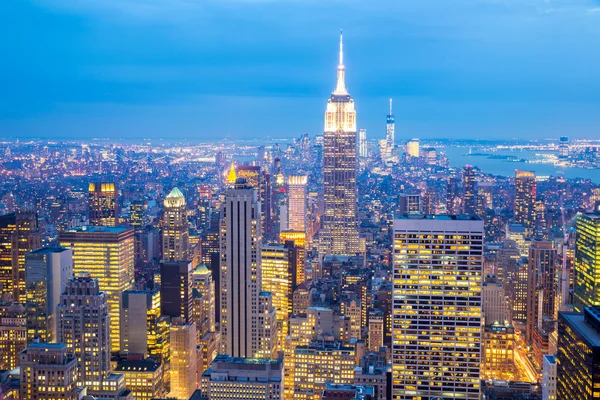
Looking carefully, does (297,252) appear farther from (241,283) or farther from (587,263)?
(587,263)

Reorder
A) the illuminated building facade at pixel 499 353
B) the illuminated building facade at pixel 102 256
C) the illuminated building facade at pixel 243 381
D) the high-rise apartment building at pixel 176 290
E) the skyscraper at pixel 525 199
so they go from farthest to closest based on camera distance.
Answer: the skyscraper at pixel 525 199, the illuminated building facade at pixel 102 256, the high-rise apartment building at pixel 176 290, the illuminated building facade at pixel 499 353, the illuminated building facade at pixel 243 381

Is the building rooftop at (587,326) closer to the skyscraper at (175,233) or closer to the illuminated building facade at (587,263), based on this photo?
the illuminated building facade at (587,263)

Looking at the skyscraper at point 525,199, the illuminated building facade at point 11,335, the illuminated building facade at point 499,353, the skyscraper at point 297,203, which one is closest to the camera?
the illuminated building facade at point 11,335

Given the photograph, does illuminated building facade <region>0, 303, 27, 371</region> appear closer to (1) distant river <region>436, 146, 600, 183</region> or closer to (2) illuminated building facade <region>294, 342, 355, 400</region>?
(2) illuminated building facade <region>294, 342, 355, 400</region>

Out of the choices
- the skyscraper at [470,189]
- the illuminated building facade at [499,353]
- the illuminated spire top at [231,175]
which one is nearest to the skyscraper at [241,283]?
the illuminated spire top at [231,175]

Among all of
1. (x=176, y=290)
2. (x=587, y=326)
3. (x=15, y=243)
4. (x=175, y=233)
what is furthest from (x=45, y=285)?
(x=587, y=326)
